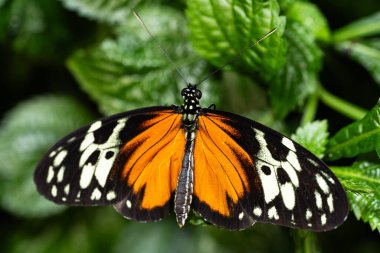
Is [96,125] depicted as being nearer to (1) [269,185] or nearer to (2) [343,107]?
(1) [269,185]

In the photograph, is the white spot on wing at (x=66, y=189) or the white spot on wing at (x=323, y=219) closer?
the white spot on wing at (x=323, y=219)

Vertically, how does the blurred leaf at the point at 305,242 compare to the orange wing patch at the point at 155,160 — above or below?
below

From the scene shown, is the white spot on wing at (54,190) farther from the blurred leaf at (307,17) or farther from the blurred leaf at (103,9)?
the blurred leaf at (307,17)

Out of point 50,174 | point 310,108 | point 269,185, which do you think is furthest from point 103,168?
point 310,108

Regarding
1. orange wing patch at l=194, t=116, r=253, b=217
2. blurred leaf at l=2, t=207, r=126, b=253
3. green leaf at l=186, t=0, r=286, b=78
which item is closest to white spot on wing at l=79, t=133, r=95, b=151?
orange wing patch at l=194, t=116, r=253, b=217

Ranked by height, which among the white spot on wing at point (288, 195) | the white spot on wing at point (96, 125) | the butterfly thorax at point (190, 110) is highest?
the butterfly thorax at point (190, 110)

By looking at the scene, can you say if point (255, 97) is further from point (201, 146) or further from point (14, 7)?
point (14, 7)

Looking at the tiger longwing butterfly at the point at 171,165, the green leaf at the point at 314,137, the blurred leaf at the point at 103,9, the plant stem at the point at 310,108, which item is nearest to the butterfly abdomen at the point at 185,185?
the tiger longwing butterfly at the point at 171,165
